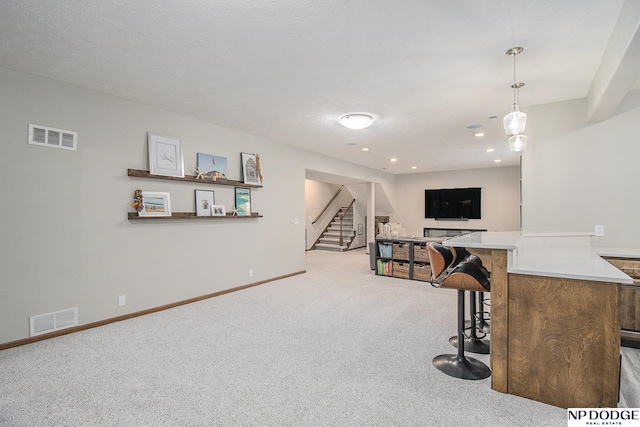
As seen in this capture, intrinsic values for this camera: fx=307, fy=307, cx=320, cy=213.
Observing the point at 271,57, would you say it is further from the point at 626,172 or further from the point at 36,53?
the point at 626,172

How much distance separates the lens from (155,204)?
3914 mm

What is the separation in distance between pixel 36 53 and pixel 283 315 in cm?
349

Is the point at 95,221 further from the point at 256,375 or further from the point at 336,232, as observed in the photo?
the point at 336,232

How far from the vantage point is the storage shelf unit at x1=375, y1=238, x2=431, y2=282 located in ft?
18.8

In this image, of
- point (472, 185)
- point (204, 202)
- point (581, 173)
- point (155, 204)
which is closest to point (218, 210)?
point (204, 202)

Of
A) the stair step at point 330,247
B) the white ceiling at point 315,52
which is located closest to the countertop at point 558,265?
the white ceiling at point 315,52

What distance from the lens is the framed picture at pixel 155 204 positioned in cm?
380

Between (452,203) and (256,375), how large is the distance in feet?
29.1

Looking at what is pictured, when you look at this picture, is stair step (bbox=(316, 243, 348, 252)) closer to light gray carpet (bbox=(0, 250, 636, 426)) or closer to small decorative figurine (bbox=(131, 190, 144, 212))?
light gray carpet (bbox=(0, 250, 636, 426))

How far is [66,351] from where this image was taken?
9.29 ft

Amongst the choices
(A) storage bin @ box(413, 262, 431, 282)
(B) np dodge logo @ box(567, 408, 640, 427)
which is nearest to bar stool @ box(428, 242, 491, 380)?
(B) np dodge logo @ box(567, 408, 640, 427)

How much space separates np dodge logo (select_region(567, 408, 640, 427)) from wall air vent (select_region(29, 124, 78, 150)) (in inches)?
189

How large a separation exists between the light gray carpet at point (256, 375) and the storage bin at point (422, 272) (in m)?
1.65

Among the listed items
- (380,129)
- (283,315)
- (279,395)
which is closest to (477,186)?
(380,129)
